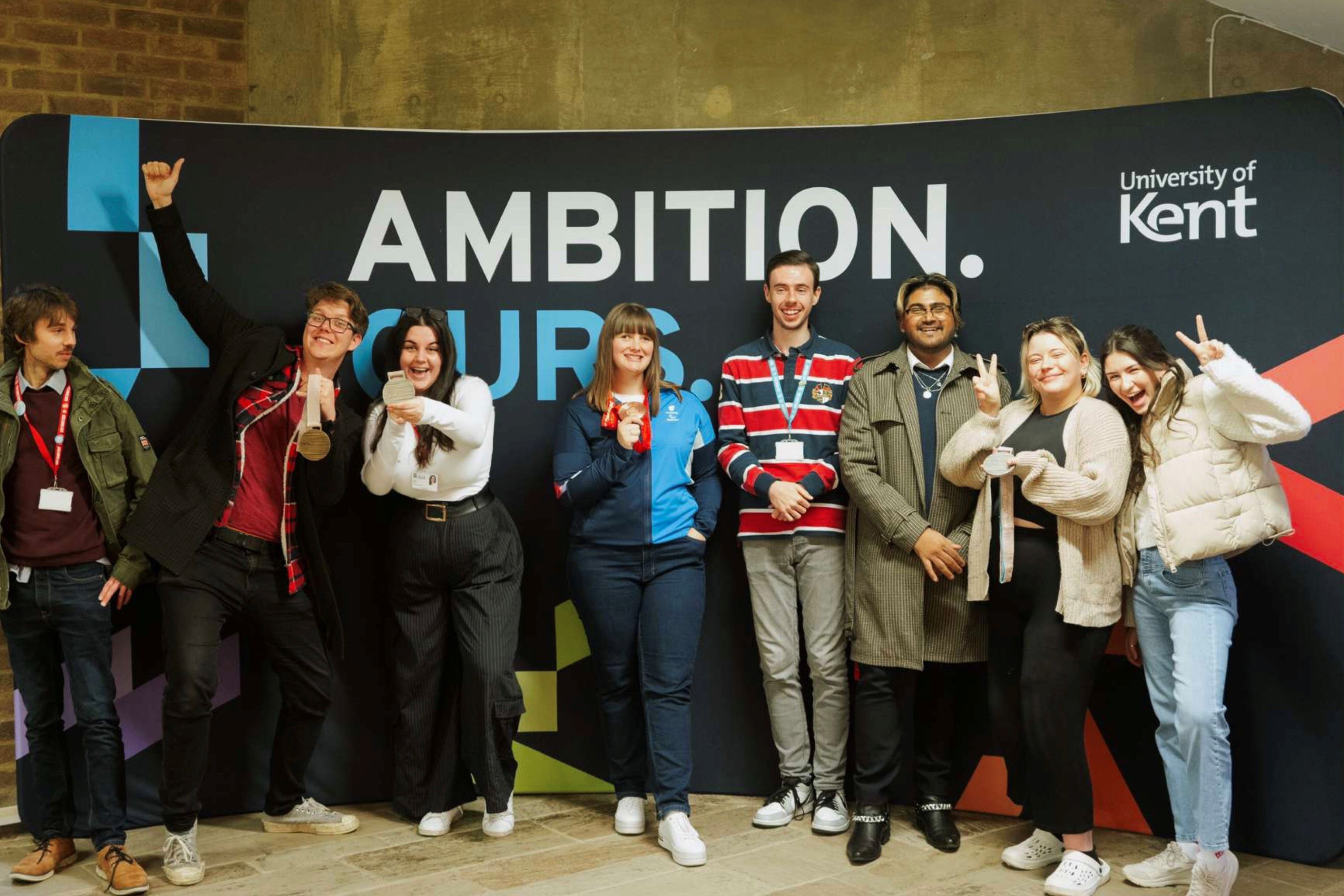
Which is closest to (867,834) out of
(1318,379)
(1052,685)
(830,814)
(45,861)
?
(830,814)

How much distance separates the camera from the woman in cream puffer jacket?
308cm

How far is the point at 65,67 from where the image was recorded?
4.50m

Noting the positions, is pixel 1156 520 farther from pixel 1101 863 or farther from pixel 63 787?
pixel 63 787

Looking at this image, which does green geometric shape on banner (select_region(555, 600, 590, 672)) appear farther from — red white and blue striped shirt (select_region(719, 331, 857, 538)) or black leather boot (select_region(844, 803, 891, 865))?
black leather boot (select_region(844, 803, 891, 865))

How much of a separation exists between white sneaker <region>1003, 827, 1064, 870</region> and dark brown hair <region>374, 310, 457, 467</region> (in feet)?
6.81

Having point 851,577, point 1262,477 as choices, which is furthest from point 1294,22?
point 851,577

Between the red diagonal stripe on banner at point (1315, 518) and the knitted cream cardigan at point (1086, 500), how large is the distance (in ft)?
2.16

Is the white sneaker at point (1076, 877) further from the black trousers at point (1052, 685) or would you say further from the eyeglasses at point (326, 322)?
the eyeglasses at point (326, 322)

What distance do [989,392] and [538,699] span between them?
1.90 meters

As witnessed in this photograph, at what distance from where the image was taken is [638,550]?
3682mm

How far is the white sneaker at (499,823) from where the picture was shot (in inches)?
147

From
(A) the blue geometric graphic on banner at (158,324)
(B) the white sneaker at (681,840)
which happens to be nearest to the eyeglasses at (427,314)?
(A) the blue geometric graphic on banner at (158,324)

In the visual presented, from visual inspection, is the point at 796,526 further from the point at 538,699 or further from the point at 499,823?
the point at 499,823

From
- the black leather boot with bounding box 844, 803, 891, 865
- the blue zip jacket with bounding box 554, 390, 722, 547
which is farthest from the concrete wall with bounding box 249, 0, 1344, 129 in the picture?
the black leather boot with bounding box 844, 803, 891, 865
